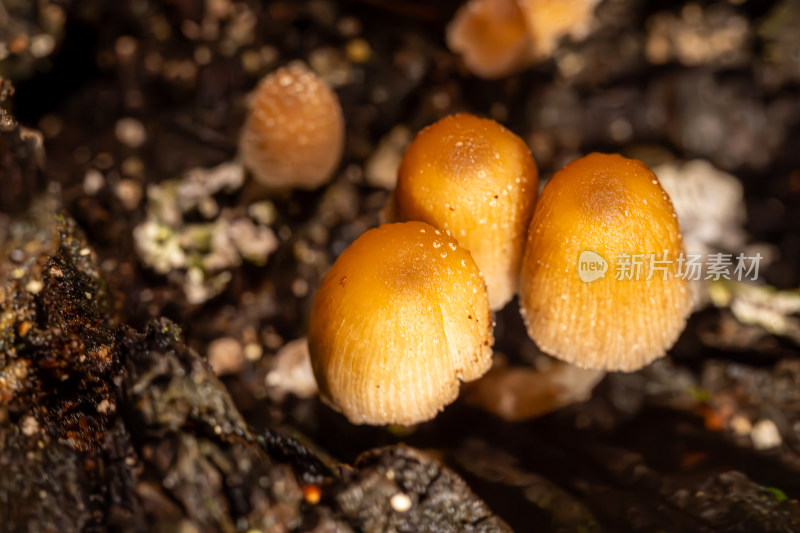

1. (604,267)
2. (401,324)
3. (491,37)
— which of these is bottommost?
(401,324)

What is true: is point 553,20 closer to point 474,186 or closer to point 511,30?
point 511,30

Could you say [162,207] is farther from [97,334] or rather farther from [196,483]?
[196,483]

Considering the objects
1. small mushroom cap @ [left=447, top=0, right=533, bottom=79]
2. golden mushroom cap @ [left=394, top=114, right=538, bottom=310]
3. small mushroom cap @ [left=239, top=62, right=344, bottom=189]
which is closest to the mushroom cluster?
golden mushroom cap @ [left=394, top=114, right=538, bottom=310]

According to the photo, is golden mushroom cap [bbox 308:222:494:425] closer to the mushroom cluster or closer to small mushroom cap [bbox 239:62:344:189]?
the mushroom cluster

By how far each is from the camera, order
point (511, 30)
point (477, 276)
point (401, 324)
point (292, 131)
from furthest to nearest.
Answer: point (511, 30) < point (292, 131) < point (477, 276) < point (401, 324)

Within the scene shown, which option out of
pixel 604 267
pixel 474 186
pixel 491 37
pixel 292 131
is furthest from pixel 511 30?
pixel 604 267

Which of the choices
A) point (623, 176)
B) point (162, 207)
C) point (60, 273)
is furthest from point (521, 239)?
point (162, 207)

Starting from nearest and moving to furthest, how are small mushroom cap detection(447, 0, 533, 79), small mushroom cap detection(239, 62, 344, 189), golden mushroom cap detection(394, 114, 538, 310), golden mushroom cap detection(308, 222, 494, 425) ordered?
golden mushroom cap detection(308, 222, 494, 425) → golden mushroom cap detection(394, 114, 538, 310) → small mushroom cap detection(239, 62, 344, 189) → small mushroom cap detection(447, 0, 533, 79)

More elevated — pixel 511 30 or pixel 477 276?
pixel 511 30
